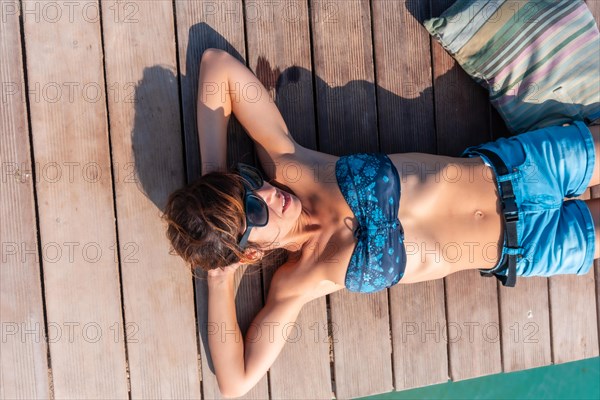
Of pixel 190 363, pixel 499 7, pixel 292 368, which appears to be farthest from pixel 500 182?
pixel 190 363

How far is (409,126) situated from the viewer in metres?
2.42

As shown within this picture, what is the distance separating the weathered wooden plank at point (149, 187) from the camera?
220 centimetres

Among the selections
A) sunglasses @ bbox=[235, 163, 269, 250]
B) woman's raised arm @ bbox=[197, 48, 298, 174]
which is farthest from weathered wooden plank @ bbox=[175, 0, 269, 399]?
sunglasses @ bbox=[235, 163, 269, 250]

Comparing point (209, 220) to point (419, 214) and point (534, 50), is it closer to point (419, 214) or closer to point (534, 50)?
point (419, 214)

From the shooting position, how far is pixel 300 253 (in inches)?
86.1

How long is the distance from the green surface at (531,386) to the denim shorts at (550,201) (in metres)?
1.16

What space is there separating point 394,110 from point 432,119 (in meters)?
0.19

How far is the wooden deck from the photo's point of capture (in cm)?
217

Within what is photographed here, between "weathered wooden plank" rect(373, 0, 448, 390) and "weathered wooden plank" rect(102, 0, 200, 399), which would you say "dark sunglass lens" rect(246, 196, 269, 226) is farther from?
"weathered wooden plank" rect(373, 0, 448, 390)

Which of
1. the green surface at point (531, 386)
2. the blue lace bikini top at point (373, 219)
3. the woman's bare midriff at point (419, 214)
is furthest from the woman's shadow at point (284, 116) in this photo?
the green surface at point (531, 386)

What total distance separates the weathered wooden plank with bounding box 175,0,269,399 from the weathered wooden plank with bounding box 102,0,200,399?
0.04 meters

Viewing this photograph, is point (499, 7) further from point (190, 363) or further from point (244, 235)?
point (190, 363)

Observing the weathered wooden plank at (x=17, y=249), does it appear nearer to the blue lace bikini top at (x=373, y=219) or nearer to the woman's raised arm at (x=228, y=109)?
the woman's raised arm at (x=228, y=109)

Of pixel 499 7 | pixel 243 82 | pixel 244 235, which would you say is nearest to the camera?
pixel 244 235
